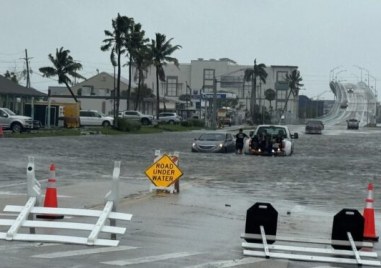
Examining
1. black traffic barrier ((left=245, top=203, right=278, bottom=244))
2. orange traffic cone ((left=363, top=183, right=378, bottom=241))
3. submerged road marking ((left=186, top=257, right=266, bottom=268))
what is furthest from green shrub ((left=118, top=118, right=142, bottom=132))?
submerged road marking ((left=186, top=257, right=266, bottom=268))

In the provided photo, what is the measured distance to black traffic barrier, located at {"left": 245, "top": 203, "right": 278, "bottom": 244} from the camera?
11.8 metres

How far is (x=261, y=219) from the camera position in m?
11.8

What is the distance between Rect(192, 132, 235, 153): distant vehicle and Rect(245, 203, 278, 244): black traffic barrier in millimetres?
31547

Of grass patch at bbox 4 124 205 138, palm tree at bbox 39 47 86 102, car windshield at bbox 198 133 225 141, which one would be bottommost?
grass patch at bbox 4 124 205 138

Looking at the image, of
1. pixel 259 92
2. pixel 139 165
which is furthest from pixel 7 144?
pixel 259 92

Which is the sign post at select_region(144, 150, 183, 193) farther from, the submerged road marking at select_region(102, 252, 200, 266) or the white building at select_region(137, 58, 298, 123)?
the white building at select_region(137, 58, 298, 123)

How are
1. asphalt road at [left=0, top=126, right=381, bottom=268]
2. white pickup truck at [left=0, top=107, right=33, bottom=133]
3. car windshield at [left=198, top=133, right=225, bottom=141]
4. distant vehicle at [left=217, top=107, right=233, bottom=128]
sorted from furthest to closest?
distant vehicle at [left=217, top=107, right=233, bottom=128]
white pickup truck at [left=0, top=107, right=33, bottom=133]
car windshield at [left=198, top=133, right=225, bottom=141]
asphalt road at [left=0, top=126, right=381, bottom=268]

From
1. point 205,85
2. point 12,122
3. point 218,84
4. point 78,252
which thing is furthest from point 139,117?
point 78,252

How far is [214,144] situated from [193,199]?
2533cm

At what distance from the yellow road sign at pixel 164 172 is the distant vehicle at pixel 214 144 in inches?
963

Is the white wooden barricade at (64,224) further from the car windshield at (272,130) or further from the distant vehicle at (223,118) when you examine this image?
the distant vehicle at (223,118)

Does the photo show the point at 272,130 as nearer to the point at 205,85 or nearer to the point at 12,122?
the point at 12,122

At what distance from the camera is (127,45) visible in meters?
85.1

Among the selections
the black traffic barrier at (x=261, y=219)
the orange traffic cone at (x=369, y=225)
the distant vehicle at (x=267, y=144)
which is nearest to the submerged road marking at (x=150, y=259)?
the black traffic barrier at (x=261, y=219)
